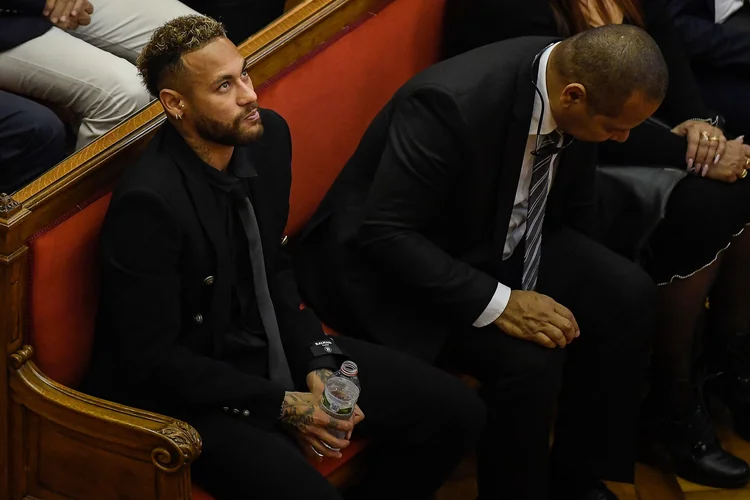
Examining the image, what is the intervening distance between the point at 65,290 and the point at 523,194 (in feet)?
2.86

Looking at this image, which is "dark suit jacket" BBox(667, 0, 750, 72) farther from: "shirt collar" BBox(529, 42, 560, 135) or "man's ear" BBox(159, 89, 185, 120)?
"man's ear" BBox(159, 89, 185, 120)

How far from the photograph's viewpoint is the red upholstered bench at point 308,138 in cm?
177

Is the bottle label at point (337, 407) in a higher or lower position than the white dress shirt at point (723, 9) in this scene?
lower

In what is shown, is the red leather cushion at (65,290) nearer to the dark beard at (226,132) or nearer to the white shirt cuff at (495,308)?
the dark beard at (226,132)

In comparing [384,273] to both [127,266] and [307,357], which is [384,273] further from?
[127,266]

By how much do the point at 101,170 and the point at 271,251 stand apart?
12.7 inches

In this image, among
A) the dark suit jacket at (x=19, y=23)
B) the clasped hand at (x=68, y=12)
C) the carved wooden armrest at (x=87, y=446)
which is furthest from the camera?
the clasped hand at (x=68, y=12)

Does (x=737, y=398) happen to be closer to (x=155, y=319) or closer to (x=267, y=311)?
(x=267, y=311)

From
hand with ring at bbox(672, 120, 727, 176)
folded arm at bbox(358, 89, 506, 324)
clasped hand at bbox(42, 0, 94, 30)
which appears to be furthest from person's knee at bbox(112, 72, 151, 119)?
hand with ring at bbox(672, 120, 727, 176)

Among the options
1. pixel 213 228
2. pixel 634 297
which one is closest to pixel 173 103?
pixel 213 228

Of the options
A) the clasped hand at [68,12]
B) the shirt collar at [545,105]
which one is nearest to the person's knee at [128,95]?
the clasped hand at [68,12]

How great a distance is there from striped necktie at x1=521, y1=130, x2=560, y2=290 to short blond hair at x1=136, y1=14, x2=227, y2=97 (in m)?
0.67

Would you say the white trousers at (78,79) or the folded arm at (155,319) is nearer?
the folded arm at (155,319)

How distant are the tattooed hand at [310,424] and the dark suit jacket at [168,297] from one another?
30mm
